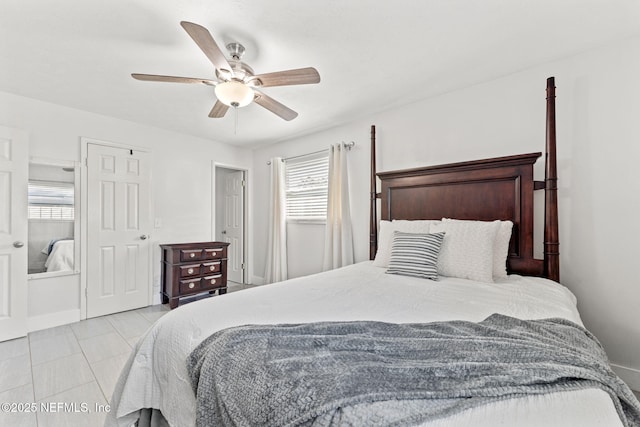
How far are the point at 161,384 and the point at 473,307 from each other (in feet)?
4.97

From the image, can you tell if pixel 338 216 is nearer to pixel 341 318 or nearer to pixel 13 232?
pixel 341 318

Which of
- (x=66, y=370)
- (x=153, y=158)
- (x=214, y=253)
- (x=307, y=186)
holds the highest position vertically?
(x=153, y=158)

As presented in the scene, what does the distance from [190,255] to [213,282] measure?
1.75 ft

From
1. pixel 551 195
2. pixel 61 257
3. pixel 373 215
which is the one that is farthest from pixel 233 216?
pixel 551 195

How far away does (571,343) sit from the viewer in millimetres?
1031

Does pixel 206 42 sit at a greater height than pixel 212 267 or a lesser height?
greater

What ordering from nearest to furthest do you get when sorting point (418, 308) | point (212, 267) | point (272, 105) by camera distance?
1. point (418, 308)
2. point (272, 105)
3. point (212, 267)

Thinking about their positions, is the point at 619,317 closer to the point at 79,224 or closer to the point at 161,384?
the point at 161,384

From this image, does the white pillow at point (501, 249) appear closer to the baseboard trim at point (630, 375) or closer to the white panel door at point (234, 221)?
the baseboard trim at point (630, 375)

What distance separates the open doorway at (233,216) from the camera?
4.95 m

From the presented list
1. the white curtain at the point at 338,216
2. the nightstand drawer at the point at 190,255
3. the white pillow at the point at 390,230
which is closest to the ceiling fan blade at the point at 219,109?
the white curtain at the point at 338,216

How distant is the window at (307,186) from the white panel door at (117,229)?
6.34 feet

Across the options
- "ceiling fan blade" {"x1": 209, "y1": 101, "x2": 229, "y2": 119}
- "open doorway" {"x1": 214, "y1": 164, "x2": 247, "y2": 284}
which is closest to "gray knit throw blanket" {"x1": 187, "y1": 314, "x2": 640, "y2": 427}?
"ceiling fan blade" {"x1": 209, "y1": 101, "x2": 229, "y2": 119}

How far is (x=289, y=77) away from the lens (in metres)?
1.83
